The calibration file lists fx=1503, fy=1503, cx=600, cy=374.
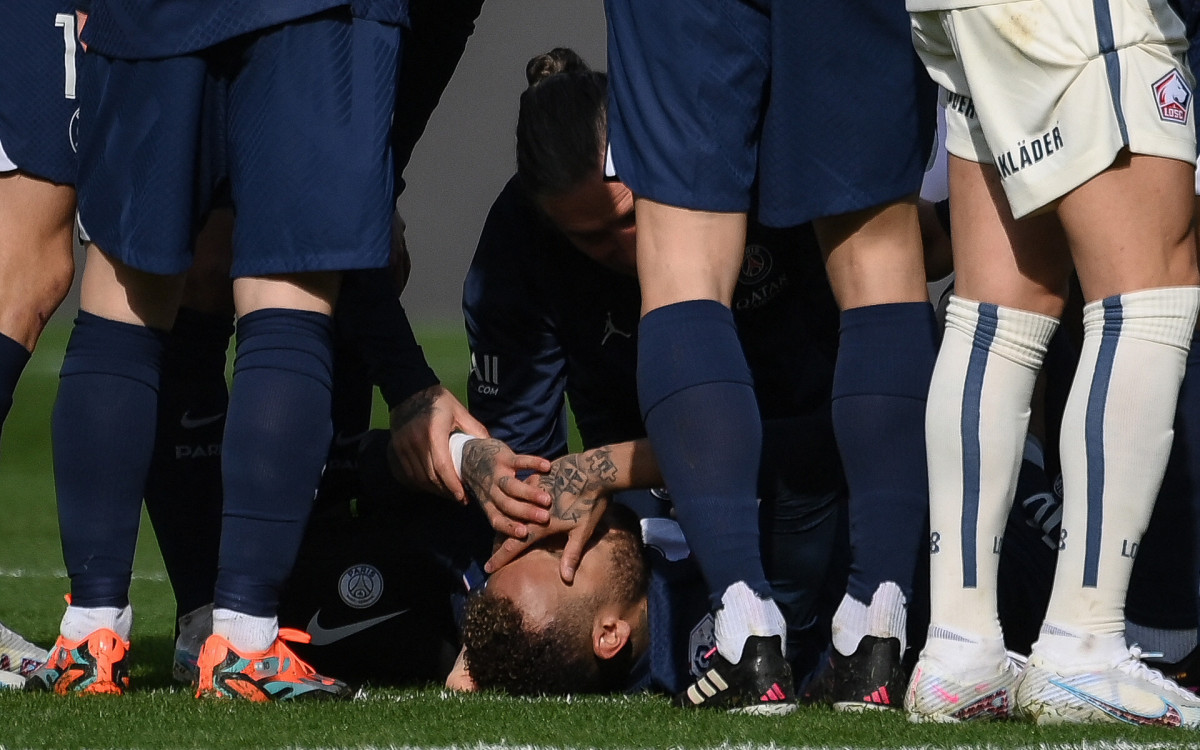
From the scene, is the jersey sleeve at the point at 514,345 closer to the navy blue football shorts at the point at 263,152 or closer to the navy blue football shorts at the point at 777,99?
the navy blue football shorts at the point at 263,152

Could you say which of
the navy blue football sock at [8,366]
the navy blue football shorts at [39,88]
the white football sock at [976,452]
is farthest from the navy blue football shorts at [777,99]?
the navy blue football sock at [8,366]

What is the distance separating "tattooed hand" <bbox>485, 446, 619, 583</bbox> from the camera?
246 centimetres

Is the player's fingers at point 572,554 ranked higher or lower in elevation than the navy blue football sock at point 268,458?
lower

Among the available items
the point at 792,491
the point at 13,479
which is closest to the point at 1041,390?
the point at 792,491

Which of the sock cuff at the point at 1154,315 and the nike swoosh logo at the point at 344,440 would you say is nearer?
the sock cuff at the point at 1154,315

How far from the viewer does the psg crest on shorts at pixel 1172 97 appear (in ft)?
6.42

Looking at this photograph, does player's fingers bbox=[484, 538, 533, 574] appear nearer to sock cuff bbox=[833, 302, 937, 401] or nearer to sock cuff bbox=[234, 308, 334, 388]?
sock cuff bbox=[234, 308, 334, 388]

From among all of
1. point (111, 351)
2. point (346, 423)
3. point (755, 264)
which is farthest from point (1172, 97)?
point (346, 423)

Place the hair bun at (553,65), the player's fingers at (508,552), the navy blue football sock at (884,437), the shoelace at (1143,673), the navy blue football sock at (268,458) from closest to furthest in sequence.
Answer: the shoelace at (1143,673) < the navy blue football sock at (884,437) < the navy blue football sock at (268,458) < the player's fingers at (508,552) < the hair bun at (553,65)

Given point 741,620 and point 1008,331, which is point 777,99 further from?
point 741,620

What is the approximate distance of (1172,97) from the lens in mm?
1968

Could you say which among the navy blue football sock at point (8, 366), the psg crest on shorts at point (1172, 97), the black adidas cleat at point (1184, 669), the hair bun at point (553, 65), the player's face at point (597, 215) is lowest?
the black adidas cleat at point (1184, 669)

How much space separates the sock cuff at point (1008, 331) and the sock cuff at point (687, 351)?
32cm

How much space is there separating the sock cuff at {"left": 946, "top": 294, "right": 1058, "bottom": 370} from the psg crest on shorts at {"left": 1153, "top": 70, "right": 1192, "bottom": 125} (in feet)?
1.05
